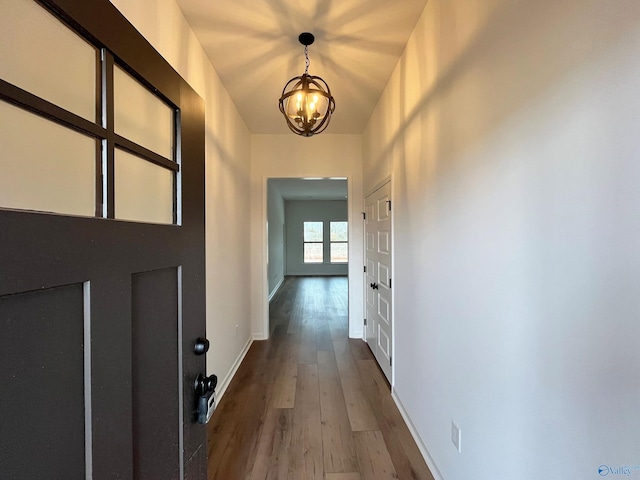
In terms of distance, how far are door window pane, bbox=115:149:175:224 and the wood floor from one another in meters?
1.69

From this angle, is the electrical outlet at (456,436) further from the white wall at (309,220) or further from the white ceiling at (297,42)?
the white wall at (309,220)

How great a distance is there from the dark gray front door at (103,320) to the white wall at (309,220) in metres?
10.0

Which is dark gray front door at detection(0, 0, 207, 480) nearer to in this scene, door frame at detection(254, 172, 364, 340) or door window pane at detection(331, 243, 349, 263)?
door frame at detection(254, 172, 364, 340)

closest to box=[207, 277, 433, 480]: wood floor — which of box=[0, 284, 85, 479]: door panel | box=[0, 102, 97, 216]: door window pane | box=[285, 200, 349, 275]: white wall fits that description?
box=[0, 284, 85, 479]: door panel

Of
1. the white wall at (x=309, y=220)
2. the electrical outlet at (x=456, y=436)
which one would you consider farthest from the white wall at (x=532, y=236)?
the white wall at (x=309, y=220)

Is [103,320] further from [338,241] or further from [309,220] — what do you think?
[338,241]

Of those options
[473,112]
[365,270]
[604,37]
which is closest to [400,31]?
[473,112]

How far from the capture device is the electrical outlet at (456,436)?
1.49m

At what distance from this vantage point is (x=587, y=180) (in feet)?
2.65

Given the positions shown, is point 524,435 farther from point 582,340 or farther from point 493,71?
point 493,71

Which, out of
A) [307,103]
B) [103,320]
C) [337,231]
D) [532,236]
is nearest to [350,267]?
[307,103]

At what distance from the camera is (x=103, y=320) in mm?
635

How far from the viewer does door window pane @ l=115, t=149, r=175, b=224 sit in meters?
0.77

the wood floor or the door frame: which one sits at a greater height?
the door frame
